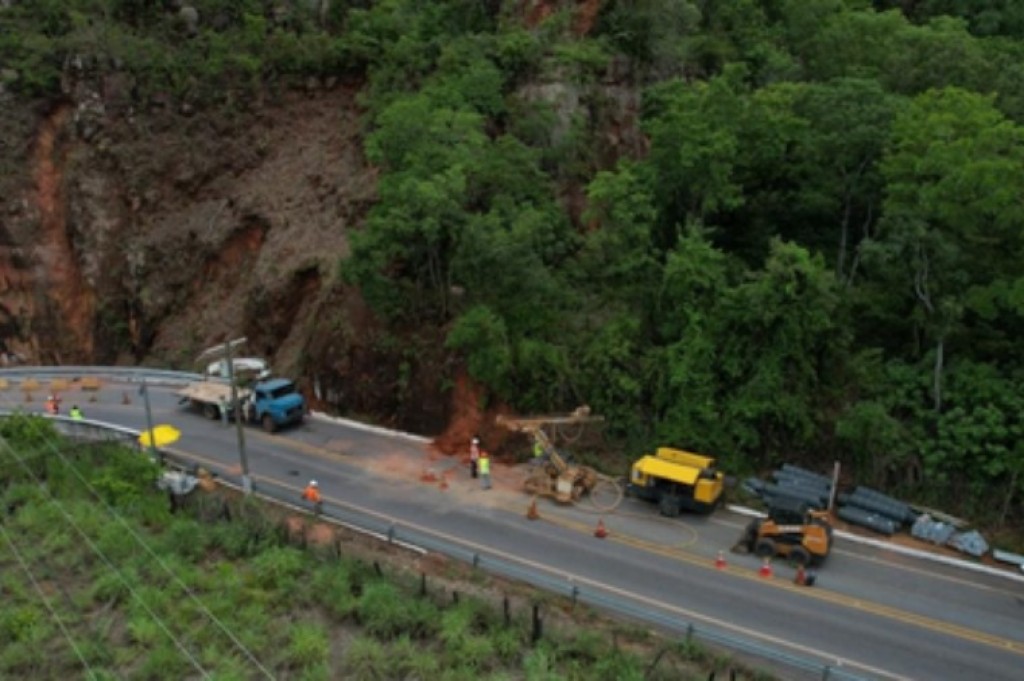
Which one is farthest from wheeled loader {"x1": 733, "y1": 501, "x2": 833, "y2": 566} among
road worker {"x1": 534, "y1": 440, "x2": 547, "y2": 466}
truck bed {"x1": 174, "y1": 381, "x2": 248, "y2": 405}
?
truck bed {"x1": 174, "y1": 381, "x2": 248, "y2": 405}

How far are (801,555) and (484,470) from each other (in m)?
9.56

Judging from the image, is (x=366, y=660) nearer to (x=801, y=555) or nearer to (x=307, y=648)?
(x=307, y=648)

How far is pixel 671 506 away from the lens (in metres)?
25.5

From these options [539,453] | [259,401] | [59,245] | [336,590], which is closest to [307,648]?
[336,590]

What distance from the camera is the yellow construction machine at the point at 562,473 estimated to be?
87.2ft

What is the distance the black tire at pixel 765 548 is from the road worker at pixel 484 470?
8385 mm

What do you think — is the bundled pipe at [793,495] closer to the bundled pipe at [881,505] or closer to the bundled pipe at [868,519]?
the bundled pipe at [868,519]

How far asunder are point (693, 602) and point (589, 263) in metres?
13.6

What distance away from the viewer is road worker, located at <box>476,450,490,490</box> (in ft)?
89.8

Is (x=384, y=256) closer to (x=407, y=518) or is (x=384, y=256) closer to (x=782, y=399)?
(x=407, y=518)

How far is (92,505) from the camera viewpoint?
2609 cm

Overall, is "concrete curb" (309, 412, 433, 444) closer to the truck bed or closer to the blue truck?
the blue truck

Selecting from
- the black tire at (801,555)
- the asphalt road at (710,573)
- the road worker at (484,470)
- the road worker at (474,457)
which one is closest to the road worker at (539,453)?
the asphalt road at (710,573)

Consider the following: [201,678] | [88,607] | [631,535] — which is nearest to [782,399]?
[631,535]
